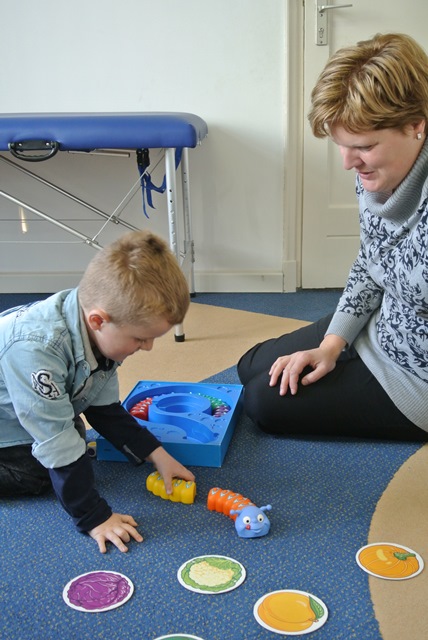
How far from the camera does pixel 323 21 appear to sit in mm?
2320

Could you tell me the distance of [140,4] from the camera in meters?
2.33

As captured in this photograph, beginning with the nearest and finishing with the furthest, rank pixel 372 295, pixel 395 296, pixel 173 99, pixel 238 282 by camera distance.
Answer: pixel 395 296, pixel 372 295, pixel 173 99, pixel 238 282

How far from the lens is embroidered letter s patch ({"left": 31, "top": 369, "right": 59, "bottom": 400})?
102 centimetres

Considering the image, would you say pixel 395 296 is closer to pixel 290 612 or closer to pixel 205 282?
pixel 290 612

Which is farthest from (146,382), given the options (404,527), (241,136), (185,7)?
(185,7)

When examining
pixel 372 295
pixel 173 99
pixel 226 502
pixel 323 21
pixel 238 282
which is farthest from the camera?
pixel 238 282

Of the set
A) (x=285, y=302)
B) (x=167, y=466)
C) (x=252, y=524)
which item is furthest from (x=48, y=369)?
(x=285, y=302)

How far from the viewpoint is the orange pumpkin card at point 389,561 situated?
95 cm

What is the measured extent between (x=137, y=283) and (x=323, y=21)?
174cm

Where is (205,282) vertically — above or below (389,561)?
below

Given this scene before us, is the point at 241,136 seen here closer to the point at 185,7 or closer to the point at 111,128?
the point at 185,7

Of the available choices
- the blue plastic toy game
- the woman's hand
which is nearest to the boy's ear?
the blue plastic toy game

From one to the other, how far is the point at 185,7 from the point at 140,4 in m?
0.16

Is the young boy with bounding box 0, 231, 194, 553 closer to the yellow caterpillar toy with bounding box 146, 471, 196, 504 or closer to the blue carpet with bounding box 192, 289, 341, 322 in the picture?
the yellow caterpillar toy with bounding box 146, 471, 196, 504
